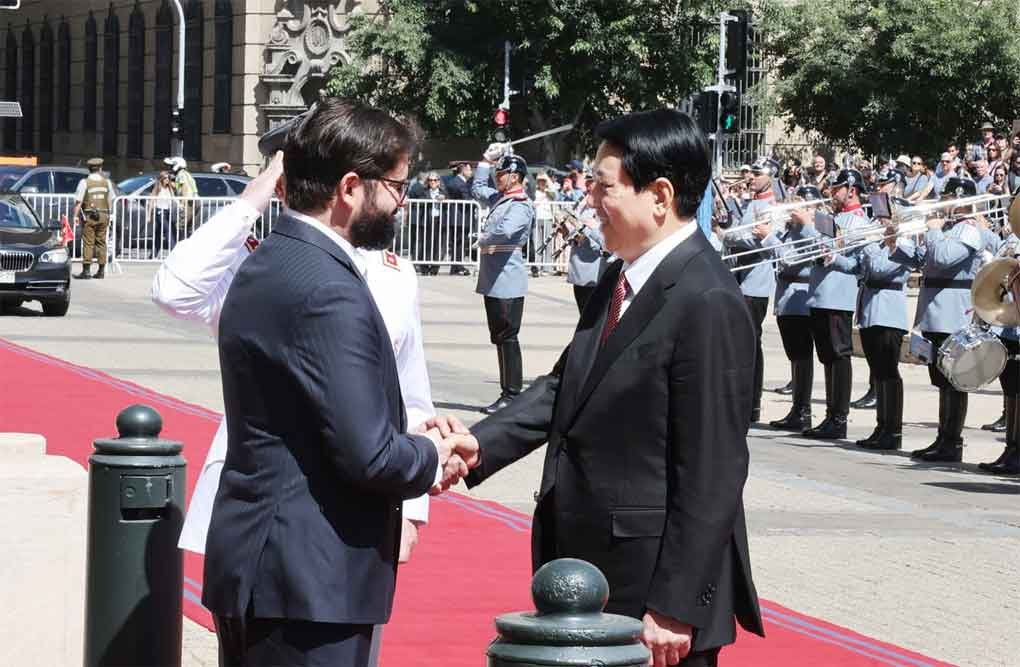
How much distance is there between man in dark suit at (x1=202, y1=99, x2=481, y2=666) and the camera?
3.99 m

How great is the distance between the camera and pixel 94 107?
61.0 meters

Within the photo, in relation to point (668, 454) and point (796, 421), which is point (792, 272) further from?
point (668, 454)

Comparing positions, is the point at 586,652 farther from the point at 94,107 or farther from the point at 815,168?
the point at 94,107

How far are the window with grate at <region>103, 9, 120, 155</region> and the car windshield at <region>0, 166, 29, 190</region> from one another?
22635 mm

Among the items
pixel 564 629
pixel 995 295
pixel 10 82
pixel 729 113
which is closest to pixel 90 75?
pixel 10 82

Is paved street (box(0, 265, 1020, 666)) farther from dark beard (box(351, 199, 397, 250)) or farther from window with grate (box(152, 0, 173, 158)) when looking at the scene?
window with grate (box(152, 0, 173, 158))

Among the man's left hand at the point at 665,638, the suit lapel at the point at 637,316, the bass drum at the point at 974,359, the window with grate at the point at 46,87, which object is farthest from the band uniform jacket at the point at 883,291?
the window with grate at the point at 46,87

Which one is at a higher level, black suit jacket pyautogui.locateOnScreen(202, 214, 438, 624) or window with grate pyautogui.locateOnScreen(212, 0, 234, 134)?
window with grate pyautogui.locateOnScreen(212, 0, 234, 134)

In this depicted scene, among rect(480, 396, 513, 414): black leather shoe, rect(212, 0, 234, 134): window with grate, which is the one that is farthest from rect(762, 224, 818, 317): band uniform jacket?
rect(212, 0, 234, 134): window with grate

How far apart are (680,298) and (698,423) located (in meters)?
0.29

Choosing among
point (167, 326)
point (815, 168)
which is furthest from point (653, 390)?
point (815, 168)

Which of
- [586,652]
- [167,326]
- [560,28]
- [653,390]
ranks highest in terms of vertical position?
[560,28]

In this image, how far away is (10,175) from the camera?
35500 mm

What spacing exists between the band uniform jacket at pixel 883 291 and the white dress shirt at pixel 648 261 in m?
9.81
